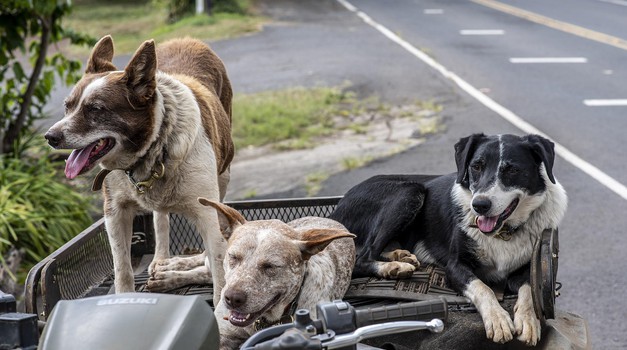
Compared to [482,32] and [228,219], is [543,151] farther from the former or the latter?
[482,32]

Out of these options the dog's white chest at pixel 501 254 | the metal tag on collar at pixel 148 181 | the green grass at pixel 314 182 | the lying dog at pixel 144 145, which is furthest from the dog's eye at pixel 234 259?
the green grass at pixel 314 182

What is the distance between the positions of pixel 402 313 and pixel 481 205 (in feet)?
4.84

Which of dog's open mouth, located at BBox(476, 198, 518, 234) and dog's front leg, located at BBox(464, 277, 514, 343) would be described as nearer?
dog's front leg, located at BBox(464, 277, 514, 343)

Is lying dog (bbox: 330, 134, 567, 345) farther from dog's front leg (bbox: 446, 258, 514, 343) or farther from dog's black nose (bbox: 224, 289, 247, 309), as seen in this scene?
dog's black nose (bbox: 224, 289, 247, 309)

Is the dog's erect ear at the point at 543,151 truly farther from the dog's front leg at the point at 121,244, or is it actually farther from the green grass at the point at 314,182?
the green grass at the point at 314,182

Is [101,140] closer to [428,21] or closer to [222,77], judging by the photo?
[222,77]

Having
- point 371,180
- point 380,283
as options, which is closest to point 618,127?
point 371,180

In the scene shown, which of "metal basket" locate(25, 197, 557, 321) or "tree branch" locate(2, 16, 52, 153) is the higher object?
"metal basket" locate(25, 197, 557, 321)

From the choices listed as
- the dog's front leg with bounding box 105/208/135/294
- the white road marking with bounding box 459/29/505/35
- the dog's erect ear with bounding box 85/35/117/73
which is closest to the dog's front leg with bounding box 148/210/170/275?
the dog's front leg with bounding box 105/208/135/294

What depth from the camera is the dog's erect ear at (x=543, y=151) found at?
12.1ft

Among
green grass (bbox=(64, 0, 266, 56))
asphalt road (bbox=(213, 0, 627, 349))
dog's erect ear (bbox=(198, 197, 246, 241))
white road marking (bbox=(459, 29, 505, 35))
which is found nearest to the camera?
dog's erect ear (bbox=(198, 197, 246, 241))

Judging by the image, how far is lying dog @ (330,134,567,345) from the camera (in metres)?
3.56

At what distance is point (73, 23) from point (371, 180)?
17.4m

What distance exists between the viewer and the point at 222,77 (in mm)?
4926
